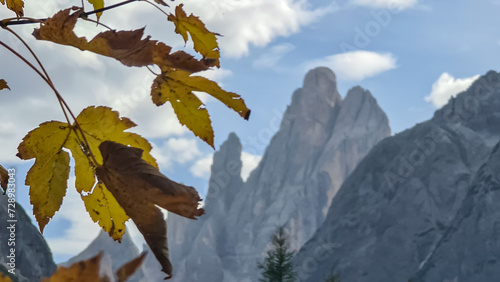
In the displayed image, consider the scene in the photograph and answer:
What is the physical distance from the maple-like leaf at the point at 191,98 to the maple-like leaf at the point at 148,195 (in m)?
0.16

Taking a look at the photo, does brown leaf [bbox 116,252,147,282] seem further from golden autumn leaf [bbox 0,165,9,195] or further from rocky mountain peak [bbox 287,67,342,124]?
rocky mountain peak [bbox 287,67,342,124]

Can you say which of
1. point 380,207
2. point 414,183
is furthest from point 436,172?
point 380,207

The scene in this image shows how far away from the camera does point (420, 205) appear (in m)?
47.8

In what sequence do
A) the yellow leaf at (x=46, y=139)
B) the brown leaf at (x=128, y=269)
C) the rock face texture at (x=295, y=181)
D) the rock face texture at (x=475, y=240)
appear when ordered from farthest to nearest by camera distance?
the rock face texture at (x=295, y=181) < the rock face texture at (x=475, y=240) < the yellow leaf at (x=46, y=139) < the brown leaf at (x=128, y=269)

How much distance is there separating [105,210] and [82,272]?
0.46 meters

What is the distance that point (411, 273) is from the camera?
142ft

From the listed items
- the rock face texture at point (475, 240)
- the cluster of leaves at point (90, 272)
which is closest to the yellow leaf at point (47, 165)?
the cluster of leaves at point (90, 272)

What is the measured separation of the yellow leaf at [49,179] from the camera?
74 centimetres

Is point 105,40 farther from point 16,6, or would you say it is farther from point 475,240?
point 475,240

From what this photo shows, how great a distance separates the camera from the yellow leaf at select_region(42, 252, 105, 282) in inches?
12.1

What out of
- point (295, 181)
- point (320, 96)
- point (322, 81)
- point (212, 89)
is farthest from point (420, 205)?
point (212, 89)

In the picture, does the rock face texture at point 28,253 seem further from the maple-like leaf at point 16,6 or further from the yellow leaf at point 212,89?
the yellow leaf at point 212,89

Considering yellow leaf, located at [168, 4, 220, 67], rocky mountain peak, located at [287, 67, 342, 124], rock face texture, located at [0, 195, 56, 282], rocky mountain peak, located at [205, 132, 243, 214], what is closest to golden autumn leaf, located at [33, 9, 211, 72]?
yellow leaf, located at [168, 4, 220, 67]

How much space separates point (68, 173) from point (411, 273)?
45.5 meters
